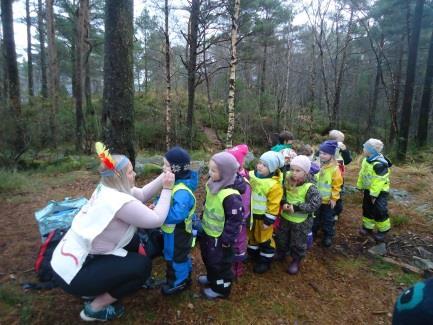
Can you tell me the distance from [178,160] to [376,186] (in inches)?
128

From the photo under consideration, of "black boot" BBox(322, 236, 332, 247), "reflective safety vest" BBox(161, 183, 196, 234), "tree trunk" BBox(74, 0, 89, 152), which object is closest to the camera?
"reflective safety vest" BBox(161, 183, 196, 234)

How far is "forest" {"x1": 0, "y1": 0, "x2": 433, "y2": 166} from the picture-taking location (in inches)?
328

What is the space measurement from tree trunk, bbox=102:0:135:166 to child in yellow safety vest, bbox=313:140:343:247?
2.96 meters

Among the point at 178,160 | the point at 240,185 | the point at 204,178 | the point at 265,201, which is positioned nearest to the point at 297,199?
the point at 265,201

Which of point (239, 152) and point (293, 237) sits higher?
point (239, 152)

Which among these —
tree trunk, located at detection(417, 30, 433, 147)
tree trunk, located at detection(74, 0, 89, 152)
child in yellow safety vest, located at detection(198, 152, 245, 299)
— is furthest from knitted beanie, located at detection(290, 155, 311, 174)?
tree trunk, located at detection(417, 30, 433, 147)

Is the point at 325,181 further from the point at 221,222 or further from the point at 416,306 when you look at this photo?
the point at 416,306

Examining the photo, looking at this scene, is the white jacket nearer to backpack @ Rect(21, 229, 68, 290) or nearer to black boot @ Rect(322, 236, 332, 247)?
backpack @ Rect(21, 229, 68, 290)

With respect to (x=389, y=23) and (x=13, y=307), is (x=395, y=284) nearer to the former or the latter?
(x=13, y=307)

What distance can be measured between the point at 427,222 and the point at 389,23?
1649 cm

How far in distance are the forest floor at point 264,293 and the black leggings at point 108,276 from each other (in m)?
0.44

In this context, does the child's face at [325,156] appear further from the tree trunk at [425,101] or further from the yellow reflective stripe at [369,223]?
the tree trunk at [425,101]

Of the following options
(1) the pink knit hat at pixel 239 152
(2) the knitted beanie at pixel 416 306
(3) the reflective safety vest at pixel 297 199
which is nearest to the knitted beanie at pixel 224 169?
(1) the pink knit hat at pixel 239 152

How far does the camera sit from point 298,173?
3.53 m
